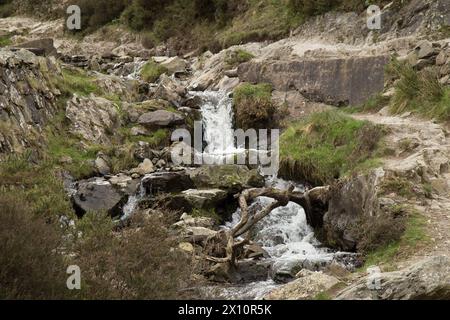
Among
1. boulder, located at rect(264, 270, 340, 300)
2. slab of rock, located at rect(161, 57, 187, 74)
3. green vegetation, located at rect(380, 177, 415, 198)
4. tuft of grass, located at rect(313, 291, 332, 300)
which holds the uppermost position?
slab of rock, located at rect(161, 57, 187, 74)

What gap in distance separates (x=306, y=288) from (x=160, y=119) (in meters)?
9.00

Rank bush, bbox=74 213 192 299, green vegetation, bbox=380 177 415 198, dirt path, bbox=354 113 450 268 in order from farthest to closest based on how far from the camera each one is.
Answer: green vegetation, bbox=380 177 415 198, dirt path, bbox=354 113 450 268, bush, bbox=74 213 192 299

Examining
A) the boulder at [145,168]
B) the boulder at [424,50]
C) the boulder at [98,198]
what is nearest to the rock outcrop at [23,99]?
the boulder at [98,198]

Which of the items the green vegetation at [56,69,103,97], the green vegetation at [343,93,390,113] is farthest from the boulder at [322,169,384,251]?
the green vegetation at [56,69,103,97]

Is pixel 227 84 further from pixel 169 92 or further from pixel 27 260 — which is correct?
pixel 27 260

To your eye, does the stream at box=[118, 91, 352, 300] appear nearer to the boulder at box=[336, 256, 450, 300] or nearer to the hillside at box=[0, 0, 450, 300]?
the hillside at box=[0, 0, 450, 300]

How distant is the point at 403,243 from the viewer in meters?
7.55

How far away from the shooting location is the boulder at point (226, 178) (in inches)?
446

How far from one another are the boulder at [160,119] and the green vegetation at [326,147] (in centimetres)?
317

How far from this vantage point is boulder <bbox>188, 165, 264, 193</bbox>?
11.3 metres

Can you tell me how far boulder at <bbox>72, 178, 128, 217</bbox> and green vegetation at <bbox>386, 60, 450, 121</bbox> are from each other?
6.51 meters

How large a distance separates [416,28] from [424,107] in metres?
3.98

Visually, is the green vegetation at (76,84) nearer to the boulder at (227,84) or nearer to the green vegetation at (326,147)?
the boulder at (227,84)
